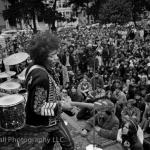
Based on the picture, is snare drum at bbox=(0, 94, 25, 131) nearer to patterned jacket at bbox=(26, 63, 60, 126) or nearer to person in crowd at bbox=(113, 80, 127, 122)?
patterned jacket at bbox=(26, 63, 60, 126)

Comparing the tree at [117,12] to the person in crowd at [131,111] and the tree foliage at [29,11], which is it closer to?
the tree foliage at [29,11]

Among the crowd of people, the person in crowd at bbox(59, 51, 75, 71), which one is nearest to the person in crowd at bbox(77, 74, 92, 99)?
the crowd of people

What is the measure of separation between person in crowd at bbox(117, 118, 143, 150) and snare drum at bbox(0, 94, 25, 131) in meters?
2.07

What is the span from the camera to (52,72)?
2.61 m

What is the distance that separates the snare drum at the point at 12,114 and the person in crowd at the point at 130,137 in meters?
2.07

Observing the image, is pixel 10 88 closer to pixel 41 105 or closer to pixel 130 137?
pixel 130 137

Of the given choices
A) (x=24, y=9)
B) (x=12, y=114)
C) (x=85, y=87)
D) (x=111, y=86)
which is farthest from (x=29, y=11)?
(x=12, y=114)

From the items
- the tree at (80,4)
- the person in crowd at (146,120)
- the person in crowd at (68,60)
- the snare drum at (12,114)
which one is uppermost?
the tree at (80,4)

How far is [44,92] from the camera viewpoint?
241cm

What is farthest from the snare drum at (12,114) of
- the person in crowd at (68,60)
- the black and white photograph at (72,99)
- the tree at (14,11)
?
the tree at (14,11)

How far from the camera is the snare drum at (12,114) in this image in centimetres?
368

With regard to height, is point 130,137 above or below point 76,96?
above

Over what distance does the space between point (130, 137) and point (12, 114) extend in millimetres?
2257

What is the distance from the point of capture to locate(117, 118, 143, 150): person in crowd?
4645mm
